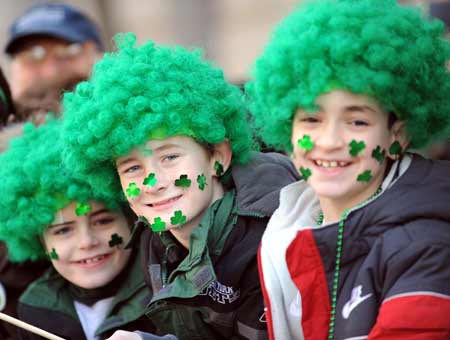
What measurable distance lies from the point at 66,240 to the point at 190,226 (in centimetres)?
72

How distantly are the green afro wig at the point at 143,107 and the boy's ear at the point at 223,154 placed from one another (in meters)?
0.02

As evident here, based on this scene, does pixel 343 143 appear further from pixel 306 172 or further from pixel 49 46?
pixel 49 46

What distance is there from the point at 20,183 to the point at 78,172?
0.38 m

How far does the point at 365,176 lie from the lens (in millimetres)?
2400

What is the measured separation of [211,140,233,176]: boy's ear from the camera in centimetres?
294

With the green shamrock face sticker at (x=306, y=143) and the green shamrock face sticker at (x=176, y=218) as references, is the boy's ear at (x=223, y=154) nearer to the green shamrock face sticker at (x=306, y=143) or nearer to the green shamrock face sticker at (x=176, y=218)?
the green shamrock face sticker at (x=176, y=218)

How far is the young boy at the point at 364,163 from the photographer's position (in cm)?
219

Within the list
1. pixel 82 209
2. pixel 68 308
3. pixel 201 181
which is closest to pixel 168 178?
pixel 201 181

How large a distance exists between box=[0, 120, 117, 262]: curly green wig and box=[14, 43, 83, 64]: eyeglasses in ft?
7.41

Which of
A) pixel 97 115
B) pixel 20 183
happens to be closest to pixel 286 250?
pixel 97 115

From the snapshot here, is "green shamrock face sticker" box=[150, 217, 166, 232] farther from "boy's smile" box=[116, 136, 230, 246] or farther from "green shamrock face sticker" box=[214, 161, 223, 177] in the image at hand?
"green shamrock face sticker" box=[214, 161, 223, 177]

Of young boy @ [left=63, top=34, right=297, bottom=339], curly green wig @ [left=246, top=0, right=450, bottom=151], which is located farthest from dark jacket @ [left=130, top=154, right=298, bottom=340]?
curly green wig @ [left=246, top=0, right=450, bottom=151]

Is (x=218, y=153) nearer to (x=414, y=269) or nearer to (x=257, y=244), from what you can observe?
(x=257, y=244)

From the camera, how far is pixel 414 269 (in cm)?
217
